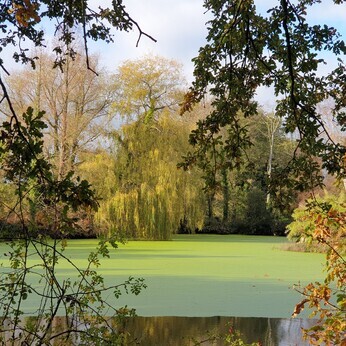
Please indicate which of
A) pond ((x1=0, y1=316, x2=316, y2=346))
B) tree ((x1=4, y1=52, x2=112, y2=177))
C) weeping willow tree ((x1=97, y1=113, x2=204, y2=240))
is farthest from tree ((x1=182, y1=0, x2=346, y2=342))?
tree ((x1=4, y1=52, x2=112, y2=177))

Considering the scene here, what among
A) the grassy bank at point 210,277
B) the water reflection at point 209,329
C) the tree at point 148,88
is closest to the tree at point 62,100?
the tree at point 148,88

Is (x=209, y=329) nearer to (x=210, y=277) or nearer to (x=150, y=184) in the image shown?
(x=210, y=277)

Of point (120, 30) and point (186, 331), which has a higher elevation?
point (120, 30)

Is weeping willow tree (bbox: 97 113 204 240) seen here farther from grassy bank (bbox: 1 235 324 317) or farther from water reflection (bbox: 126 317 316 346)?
water reflection (bbox: 126 317 316 346)

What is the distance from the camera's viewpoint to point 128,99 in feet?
54.7

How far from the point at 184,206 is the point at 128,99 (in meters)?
3.20

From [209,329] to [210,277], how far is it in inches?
117

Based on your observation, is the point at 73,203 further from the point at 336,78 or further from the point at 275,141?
the point at 275,141

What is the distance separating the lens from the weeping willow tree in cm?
1485

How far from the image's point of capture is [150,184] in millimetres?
15258

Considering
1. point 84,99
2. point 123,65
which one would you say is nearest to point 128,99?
point 123,65

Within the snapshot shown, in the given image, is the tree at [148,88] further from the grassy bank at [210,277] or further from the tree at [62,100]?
the grassy bank at [210,277]

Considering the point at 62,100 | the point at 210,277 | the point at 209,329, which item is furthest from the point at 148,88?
the point at 209,329

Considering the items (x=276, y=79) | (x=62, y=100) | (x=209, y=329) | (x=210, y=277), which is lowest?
(x=209, y=329)
